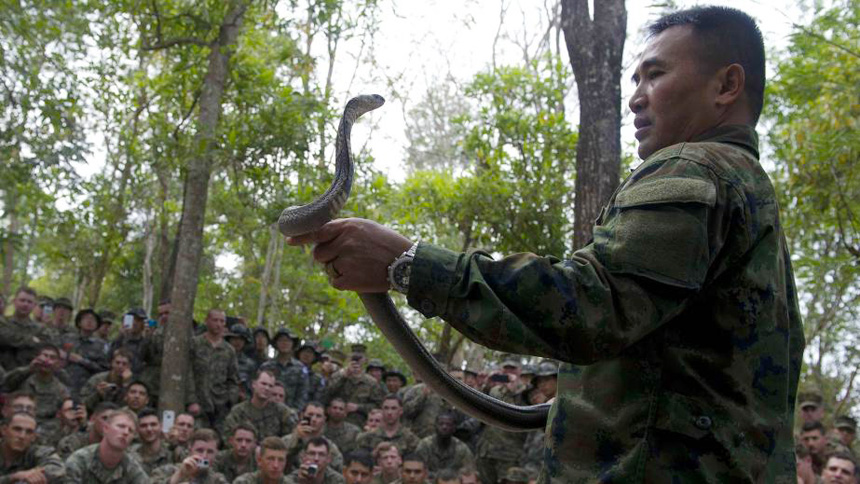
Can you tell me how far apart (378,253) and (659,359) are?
61cm

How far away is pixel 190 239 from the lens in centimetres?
1158

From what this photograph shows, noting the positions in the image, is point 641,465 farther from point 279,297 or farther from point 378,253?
point 279,297

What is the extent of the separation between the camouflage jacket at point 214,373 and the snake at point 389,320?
10403mm

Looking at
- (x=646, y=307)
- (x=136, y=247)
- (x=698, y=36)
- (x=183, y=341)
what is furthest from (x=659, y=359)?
(x=136, y=247)

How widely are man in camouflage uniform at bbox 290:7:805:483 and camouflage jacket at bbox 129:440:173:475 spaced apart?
8848 millimetres

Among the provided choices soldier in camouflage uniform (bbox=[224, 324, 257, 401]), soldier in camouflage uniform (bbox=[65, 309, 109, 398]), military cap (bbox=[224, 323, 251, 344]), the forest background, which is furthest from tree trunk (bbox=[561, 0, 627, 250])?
soldier in camouflage uniform (bbox=[65, 309, 109, 398])

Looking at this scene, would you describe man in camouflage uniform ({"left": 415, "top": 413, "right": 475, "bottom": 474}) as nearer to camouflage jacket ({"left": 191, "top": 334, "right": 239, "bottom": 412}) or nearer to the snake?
camouflage jacket ({"left": 191, "top": 334, "right": 239, "bottom": 412})

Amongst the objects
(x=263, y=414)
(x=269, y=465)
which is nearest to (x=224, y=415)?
(x=263, y=414)

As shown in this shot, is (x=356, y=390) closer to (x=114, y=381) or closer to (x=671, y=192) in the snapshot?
(x=114, y=381)

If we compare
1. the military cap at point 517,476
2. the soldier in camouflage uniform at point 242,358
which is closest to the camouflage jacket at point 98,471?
the military cap at point 517,476

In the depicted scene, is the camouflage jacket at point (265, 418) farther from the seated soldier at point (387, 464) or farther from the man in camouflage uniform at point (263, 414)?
the seated soldier at point (387, 464)

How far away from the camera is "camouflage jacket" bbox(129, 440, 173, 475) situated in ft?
32.8

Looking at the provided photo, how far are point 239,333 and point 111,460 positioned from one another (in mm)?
4828

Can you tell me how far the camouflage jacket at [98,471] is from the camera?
29.5 ft
